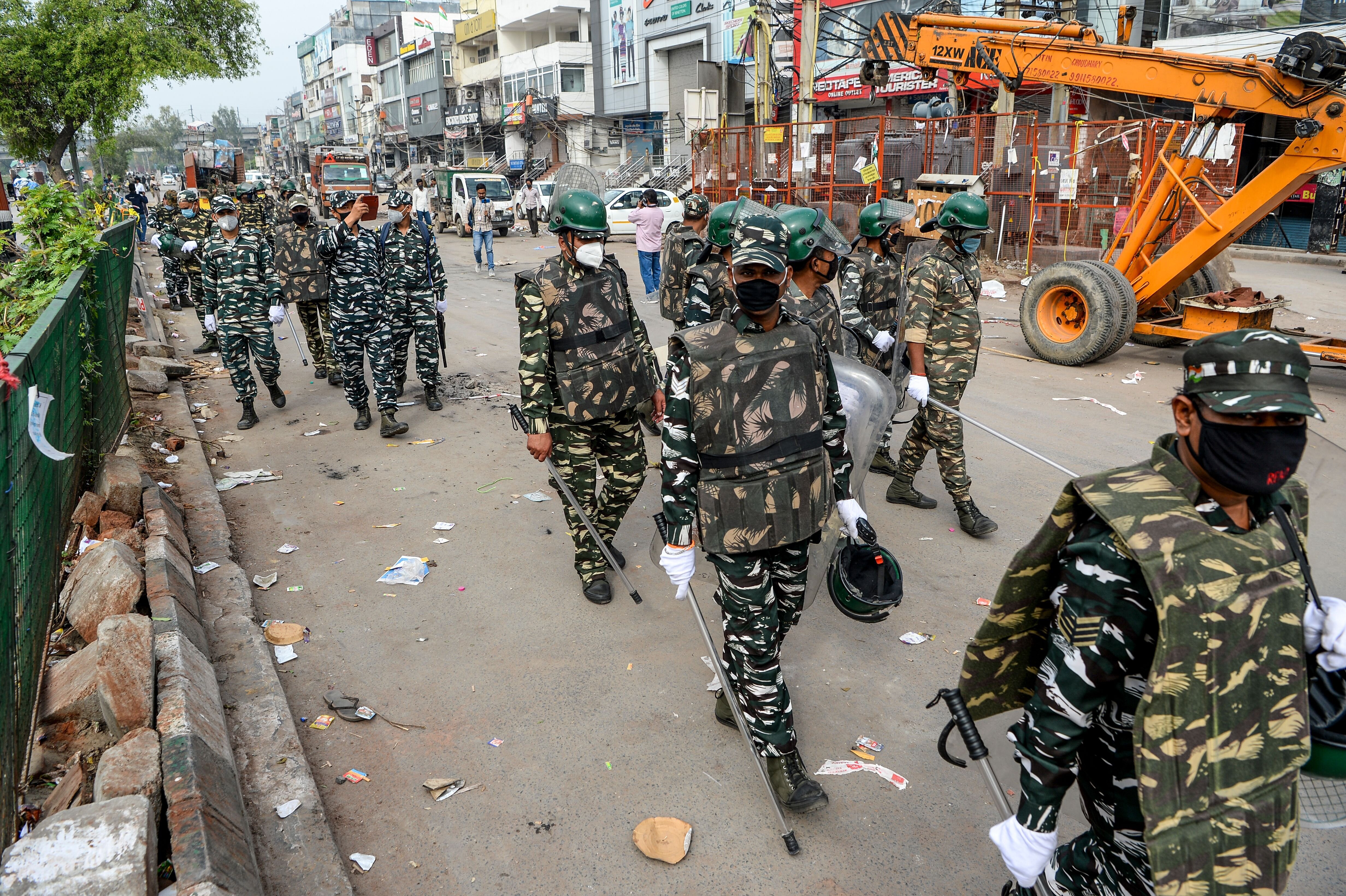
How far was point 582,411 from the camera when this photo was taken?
14.0 feet

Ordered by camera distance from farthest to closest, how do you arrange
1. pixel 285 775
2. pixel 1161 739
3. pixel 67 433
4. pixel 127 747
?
pixel 67 433
pixel 285 775
pixel 127 747
pixel 1161 739

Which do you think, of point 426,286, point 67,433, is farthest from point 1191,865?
point 426,286

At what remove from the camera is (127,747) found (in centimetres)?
271

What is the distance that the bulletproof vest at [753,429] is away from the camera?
8.80 ft

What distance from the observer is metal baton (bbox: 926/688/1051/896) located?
6.53 ft

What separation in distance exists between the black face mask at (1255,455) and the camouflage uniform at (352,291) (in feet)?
21.6

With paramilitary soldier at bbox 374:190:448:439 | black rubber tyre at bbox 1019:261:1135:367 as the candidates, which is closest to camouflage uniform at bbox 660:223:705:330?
paramilitary soldier at bbox 374:190:448:439

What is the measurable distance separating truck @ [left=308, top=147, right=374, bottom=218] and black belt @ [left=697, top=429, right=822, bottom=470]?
99.4 feet

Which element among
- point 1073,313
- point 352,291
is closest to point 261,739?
point 352,291

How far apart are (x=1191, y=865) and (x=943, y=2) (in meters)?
15.4

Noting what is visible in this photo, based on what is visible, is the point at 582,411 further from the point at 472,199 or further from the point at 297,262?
the point at 472,199

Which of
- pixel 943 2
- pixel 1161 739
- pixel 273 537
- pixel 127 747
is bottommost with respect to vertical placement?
pixel 273 537

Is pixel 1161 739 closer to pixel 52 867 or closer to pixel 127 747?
pixel 52 867

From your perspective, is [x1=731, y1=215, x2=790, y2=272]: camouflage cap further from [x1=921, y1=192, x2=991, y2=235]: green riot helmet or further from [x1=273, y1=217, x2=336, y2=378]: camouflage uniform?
[x1=273, y1=217, x2=336, y2=378]: camouflage uniform
